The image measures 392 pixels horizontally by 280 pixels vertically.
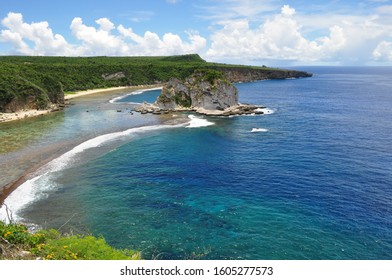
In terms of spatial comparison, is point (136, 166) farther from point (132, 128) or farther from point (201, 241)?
point (132, 128)

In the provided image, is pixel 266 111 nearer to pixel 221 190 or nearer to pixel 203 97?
pixel 203 97

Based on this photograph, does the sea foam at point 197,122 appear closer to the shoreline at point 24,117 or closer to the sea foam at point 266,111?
the sea foam at point 266,111

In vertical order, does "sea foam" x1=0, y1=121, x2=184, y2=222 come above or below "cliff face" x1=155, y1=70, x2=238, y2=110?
below

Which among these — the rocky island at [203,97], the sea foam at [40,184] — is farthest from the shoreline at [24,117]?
the rocky island at [203,97]

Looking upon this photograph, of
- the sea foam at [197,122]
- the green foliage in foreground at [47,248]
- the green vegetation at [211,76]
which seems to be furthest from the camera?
the green vegetation at [211,76]

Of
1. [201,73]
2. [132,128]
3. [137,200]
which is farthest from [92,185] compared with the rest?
[201,73]

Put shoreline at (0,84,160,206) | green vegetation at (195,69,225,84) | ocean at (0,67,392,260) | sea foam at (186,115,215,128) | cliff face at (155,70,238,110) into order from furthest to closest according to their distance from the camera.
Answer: green vegetation at (195,69,225,84) → cliff face at (155,70,238,110) → sea foam at (186,115,215,128) → shoreline at (0,84,160,206) → ocean at (0,67,392,260)

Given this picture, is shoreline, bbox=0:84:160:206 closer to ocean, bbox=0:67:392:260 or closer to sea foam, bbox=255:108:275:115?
ocean, bbox=0:67:392:260

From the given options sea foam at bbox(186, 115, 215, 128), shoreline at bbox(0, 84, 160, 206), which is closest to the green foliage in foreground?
Result: shoreline at bbox(0, 84, 160, 206)
